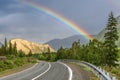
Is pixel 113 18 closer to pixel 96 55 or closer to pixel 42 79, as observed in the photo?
pixel 96 55

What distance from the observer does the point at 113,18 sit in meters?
76.8

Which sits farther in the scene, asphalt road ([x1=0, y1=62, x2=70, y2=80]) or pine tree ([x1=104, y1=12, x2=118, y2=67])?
pine tree ([x1=104, y1=12, x2=118, y2=67])

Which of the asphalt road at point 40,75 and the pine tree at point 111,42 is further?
the pine tree at point 111,42

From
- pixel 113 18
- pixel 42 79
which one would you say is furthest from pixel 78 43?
pixel 42 79

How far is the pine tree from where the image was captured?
229 feet

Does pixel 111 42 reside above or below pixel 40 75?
above

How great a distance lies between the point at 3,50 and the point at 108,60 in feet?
402

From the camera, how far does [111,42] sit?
242 feet

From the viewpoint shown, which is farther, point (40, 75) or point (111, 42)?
point (111, 42)

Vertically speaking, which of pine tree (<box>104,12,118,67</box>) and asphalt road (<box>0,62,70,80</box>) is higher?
pine tree (<box>104,12,118,67</box>)

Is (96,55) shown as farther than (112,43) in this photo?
Yes

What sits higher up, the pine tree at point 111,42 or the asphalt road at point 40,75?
the pine tree at point 111,42

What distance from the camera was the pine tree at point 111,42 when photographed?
69.8 m

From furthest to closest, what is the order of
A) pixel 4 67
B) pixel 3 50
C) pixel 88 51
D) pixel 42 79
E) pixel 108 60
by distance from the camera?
pixel 3 50
pixel 88 51
pixel 108 60
pixel 4 67
pixel 42 79
